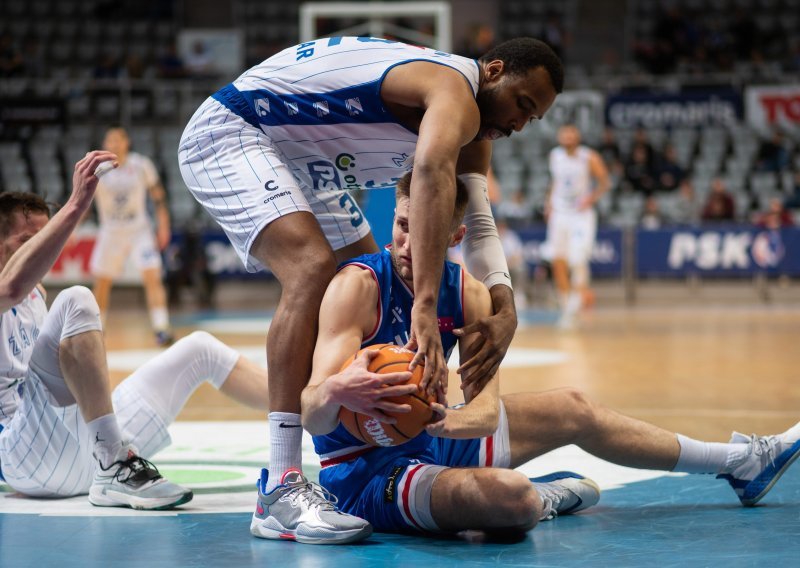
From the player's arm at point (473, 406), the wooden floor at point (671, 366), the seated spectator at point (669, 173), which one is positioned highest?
the seated spectator at point (669, 173)

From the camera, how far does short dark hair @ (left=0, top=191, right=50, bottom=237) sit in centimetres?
358

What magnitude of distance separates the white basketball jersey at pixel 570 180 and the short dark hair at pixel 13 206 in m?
9.24

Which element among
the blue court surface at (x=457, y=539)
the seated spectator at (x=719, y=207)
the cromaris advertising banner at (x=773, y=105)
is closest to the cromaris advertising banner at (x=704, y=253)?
the seated spectator at (x=719, y=207)

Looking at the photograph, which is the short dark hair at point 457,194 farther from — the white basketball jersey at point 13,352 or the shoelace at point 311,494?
the white basketball jersey at point 13,352

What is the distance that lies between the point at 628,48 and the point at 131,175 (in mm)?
14157

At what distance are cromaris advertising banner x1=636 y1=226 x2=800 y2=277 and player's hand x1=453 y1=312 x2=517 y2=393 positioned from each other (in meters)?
12.1

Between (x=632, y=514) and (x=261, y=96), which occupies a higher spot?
(x=261, y=96)

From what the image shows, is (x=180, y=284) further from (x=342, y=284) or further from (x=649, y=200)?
(x=342, y=284)

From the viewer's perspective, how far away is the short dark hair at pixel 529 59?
3232mm

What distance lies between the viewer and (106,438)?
3.51m

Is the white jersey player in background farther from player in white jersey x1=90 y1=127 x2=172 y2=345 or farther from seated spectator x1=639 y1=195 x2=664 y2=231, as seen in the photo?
seated spectator x1=639 y1=195 x2=664 y2=231

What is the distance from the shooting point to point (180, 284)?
15.2 meters

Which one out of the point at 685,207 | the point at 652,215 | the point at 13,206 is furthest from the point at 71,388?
the point at 685,207

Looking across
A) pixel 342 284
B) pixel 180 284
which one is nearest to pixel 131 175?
pixel 180 284
